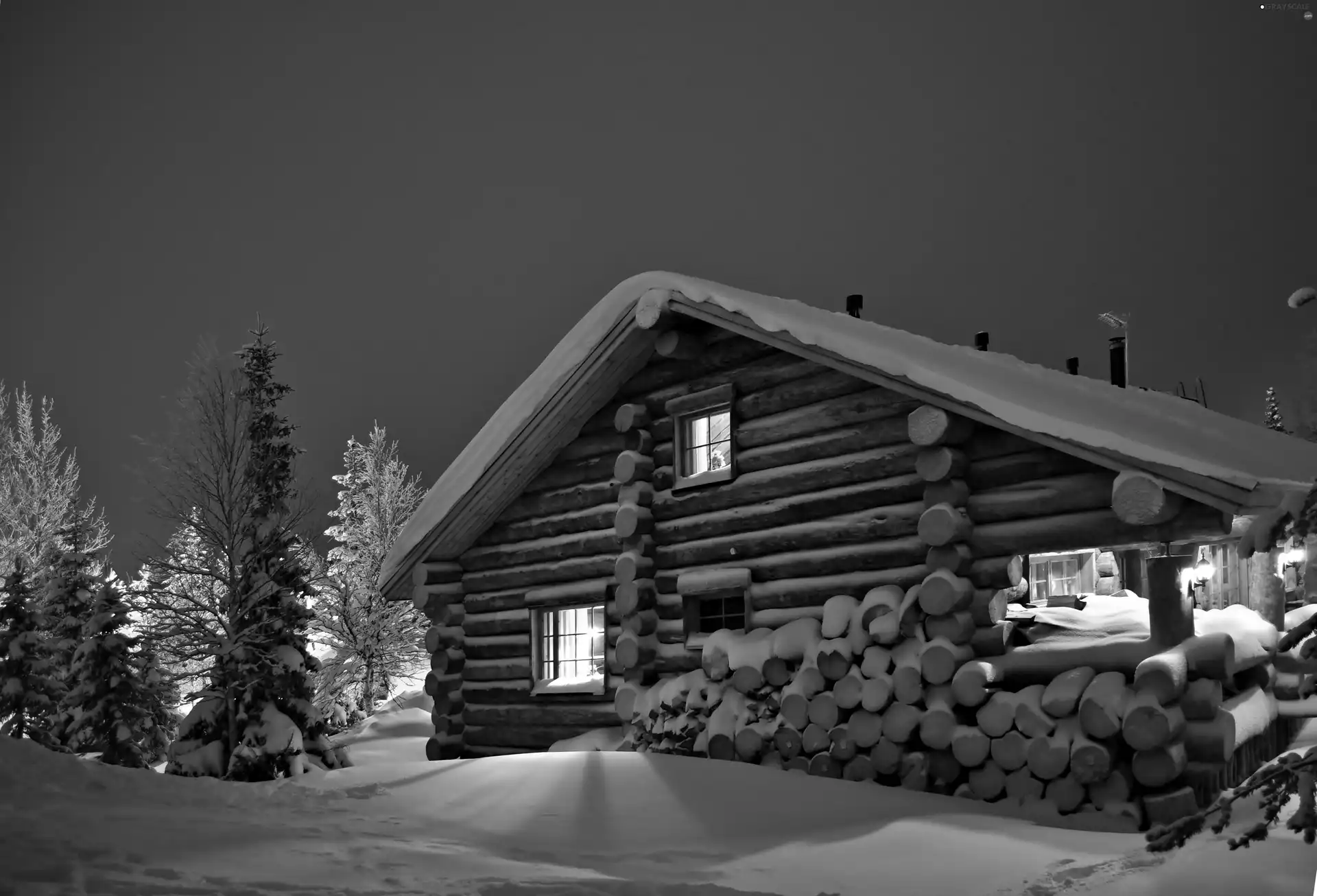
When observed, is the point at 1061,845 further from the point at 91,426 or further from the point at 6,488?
the point at 91,426

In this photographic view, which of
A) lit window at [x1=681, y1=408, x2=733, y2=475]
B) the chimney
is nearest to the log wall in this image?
lit window at [x1=681, y1=408, x2=733, y2=475]

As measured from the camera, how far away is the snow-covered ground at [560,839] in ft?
20.5

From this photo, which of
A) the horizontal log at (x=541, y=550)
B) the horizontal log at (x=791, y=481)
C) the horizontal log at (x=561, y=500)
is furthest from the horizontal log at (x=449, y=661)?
the horizontal log at (x=791, y=481)

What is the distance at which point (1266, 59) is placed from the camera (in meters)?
192

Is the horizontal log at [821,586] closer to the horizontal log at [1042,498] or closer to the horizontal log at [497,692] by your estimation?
the horizontal log at [1042,498]

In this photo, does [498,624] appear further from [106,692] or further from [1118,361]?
[106,692]

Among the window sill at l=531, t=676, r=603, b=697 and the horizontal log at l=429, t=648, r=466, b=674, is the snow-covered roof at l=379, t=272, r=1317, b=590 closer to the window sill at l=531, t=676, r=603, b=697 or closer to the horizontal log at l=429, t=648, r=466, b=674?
the horizontal log at l=429, t=648, r=466, b=674

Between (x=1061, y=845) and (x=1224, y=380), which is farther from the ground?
(x=1224, y=380)

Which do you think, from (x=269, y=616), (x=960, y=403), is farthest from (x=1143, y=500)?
(x=269, y=616)

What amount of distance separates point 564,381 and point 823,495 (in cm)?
403

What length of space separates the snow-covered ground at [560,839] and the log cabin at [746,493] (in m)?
2.50

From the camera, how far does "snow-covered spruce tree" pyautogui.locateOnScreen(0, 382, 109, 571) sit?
3083cm

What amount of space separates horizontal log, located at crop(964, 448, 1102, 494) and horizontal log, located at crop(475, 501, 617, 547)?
5.36 m

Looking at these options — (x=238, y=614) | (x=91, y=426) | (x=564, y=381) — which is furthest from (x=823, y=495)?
(x=91, y=426)
